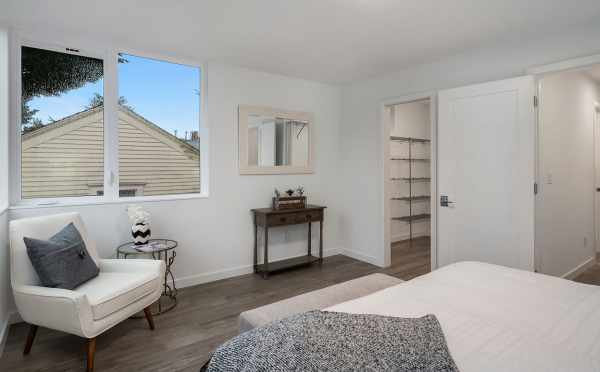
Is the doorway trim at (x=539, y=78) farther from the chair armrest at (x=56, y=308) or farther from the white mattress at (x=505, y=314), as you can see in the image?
the chair armrest at (x=56, y=308)

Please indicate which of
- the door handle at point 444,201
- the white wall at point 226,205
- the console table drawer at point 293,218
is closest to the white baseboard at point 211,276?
the white wall at point 226,205

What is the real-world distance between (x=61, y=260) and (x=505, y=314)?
2631mm

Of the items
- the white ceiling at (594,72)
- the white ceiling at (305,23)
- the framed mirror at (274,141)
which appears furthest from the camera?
the framed mirror at (274,141)

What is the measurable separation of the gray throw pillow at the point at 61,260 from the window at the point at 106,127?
86 centimetres

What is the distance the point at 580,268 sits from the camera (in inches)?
154

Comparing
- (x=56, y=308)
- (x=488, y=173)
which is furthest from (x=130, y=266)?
(x=488, y=173)

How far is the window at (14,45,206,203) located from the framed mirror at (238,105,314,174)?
529 mm

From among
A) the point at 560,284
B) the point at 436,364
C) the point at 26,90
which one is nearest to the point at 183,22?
the point at 26,90

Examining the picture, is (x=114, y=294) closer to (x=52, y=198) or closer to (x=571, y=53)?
(x=52, y=198)

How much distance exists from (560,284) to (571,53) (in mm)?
2029

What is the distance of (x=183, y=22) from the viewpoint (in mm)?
2748

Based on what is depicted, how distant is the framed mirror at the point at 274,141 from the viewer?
13.1 ft

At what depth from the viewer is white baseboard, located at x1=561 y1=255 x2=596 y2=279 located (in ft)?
12.0

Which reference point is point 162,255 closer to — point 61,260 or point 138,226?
point 138,226
